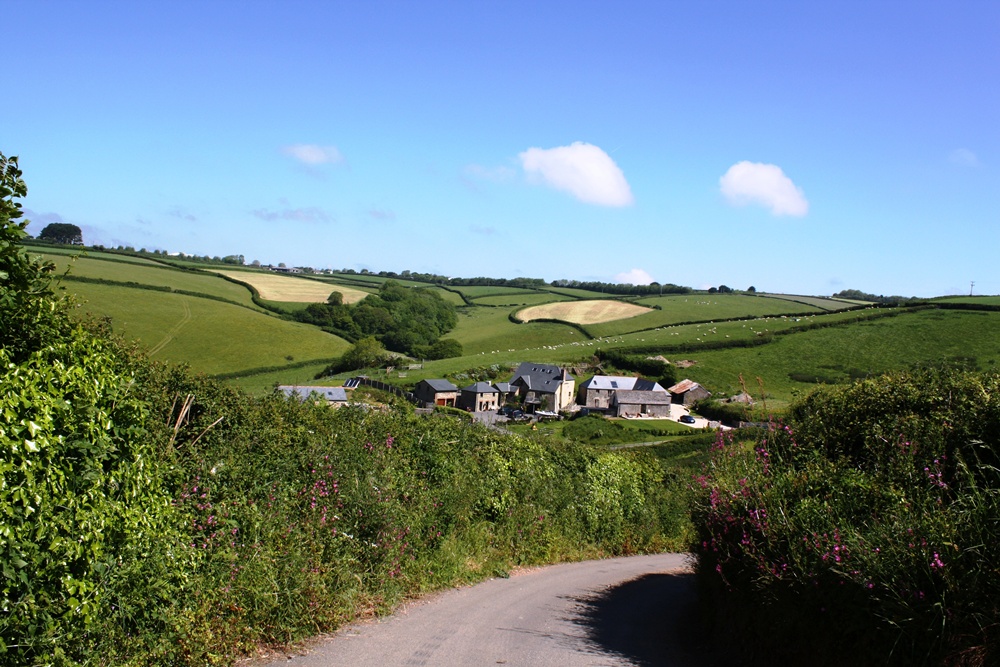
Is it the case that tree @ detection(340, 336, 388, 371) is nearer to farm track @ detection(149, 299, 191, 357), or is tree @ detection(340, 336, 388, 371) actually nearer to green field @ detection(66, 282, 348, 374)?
green field @ detection(66, 282, 348, 374)

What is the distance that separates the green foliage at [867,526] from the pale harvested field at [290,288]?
10311cm

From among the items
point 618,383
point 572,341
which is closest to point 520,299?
point 572,341

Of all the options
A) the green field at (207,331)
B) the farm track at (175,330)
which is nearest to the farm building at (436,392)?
the green field at (207,331)

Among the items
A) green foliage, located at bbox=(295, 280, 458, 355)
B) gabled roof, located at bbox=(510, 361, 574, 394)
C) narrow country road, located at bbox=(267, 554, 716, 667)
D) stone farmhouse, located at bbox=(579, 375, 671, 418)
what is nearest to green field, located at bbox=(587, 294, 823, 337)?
green foliage, located at bbox=(295, 280, 458, 355)

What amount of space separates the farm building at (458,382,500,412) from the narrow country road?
6310 centimetres

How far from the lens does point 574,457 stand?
21.2 meters

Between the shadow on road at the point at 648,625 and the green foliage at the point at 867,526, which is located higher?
the green foliage at the point at 867,526

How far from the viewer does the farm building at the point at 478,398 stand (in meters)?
79.4

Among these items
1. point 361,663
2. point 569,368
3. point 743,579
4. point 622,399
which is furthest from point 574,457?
point 569,368

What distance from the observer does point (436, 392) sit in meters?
78.8

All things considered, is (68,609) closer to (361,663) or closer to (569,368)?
(361,663)

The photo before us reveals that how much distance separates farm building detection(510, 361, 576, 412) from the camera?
8325cm

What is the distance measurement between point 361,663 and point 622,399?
239 feet

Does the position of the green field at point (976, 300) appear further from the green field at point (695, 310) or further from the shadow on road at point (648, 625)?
the shadow on road at point (648, 625)
